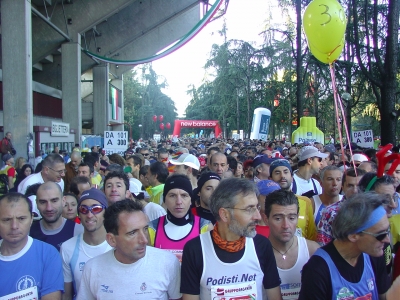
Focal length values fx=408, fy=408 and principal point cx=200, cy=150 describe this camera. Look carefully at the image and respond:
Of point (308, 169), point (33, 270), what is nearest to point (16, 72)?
point (308, 169)

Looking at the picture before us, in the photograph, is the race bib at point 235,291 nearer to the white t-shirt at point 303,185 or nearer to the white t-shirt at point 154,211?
the white t-shirt at point 154,211

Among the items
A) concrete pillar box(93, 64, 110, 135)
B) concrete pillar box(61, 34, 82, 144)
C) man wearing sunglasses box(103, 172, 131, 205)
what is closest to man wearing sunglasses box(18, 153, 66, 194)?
man wearing sunglasses box(103, 172, 131, 205)

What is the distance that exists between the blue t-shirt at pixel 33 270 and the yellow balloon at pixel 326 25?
582 cm

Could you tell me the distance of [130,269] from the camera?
2719mm

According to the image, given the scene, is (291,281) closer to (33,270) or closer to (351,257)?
(351,257)

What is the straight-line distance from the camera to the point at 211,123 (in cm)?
5628

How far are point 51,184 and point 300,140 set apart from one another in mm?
14856

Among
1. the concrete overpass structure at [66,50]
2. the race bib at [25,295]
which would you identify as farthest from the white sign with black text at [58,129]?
the race bib at [25,295]

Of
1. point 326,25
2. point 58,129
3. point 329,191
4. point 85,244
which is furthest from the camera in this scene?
point 58,129

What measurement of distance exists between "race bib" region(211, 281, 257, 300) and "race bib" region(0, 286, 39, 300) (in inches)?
50.7

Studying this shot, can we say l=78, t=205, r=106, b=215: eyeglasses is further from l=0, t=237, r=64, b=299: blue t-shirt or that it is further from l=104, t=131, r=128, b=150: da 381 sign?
l=104, t=131, r=128, b=150: da 381 sign

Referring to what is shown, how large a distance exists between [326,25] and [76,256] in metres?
5.69

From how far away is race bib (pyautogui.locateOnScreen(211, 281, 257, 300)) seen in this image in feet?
8.44

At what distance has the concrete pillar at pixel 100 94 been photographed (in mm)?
32906
